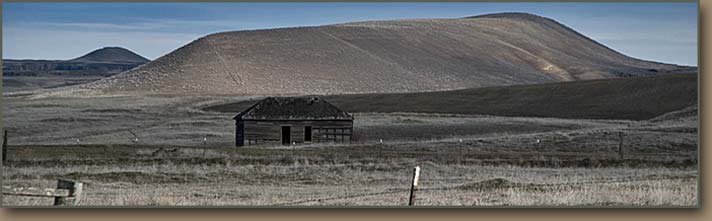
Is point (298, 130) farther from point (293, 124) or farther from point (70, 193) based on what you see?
point (70, 193)

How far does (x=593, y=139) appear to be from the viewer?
26.9 m

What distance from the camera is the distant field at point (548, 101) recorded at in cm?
3975

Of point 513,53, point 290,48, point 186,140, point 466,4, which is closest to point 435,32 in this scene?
point 513,53

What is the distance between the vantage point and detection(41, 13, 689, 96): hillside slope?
2744 inches

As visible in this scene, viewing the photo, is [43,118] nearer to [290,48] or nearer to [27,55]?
[27,55]

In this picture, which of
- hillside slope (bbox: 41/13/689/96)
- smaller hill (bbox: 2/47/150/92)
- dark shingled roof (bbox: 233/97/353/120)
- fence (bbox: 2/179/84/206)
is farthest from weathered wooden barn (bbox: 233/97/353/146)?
fence (bbox: 2/179/84/206)

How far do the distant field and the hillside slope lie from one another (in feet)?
17.3

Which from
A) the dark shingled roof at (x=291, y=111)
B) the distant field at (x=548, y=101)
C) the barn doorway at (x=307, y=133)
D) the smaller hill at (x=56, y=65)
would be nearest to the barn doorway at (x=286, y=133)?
the dark shingled roof at (x=291, y=111)

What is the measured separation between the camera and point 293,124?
3659cm

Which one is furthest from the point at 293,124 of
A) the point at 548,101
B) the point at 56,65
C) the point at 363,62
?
the point at 363,62

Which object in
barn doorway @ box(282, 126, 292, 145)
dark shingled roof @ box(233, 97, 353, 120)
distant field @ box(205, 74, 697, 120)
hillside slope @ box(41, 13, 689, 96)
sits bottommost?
barn doorway @ box(282, 126, 292, 145)

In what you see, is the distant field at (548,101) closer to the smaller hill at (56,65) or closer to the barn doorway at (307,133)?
the smaller hill at (56,65)

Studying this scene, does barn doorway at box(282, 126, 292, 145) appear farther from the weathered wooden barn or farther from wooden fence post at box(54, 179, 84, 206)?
wooden fence post at box(54, 179, 84, 206)

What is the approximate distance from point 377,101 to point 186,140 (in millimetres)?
20976
